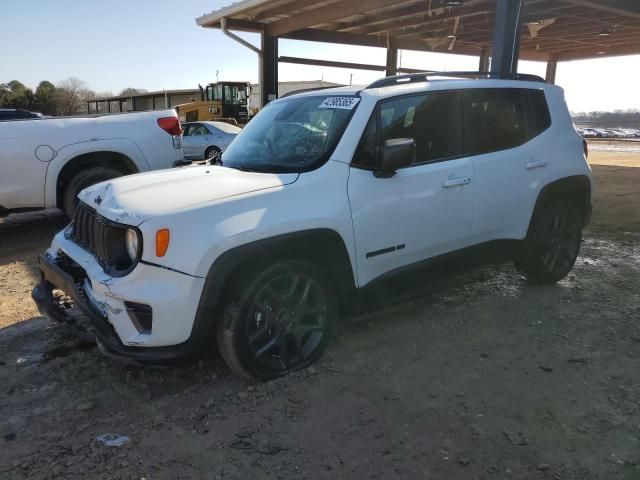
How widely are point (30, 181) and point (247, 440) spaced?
5.06 meters

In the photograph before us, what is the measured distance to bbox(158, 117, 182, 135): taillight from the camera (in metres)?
6.95

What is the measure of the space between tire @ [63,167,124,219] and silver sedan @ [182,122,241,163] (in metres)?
10.3

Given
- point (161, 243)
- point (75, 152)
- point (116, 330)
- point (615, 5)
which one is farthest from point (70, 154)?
point (615, 5)

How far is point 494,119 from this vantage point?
425 centimetres

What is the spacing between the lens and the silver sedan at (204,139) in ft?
55.2

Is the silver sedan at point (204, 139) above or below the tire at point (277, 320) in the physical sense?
above

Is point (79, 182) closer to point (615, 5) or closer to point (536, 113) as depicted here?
point (536, 113)

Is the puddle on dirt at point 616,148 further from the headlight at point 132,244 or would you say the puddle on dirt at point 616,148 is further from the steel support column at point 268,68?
the headlight at point 132,244

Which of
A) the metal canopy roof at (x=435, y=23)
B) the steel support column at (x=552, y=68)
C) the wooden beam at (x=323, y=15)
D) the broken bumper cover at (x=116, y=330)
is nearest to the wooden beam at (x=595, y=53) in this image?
the metal canopy roof at (x=435, y=23)

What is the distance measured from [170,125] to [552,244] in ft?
16.3

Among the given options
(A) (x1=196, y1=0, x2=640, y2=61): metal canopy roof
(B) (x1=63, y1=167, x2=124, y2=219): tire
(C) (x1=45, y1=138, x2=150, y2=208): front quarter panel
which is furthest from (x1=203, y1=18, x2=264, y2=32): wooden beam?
(B) (x1=63, y1=167, x2=124, y2=219): tire

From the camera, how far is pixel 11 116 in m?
7.62

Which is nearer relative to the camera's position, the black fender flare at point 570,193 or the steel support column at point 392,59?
the black fender flare at point 570,193

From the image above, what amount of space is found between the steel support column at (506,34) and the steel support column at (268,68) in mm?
8770
